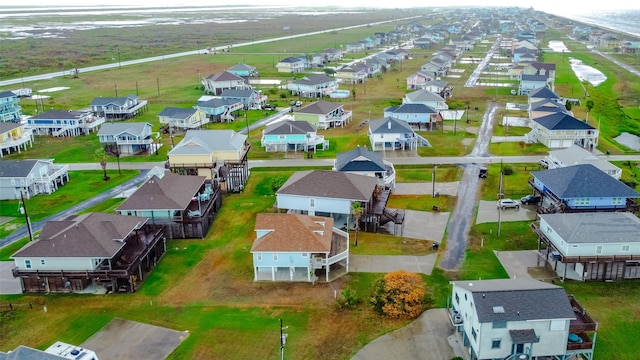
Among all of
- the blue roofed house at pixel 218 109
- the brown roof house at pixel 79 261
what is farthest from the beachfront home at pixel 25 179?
the blue roofed house at pixel 218 109

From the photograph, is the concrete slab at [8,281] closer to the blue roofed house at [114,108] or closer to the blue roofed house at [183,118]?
the blue roofed house at [183,118]

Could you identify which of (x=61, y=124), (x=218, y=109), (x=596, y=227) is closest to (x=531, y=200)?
(x=596, y=227)

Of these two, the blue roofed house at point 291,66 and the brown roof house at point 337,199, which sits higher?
the blue roofed house at point 291,66

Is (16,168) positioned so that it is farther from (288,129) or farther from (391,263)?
(391,263)

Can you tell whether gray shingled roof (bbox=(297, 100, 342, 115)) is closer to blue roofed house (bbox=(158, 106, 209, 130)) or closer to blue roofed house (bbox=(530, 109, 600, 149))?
blue roofed house (bbox=(158, 106, 209, 130))

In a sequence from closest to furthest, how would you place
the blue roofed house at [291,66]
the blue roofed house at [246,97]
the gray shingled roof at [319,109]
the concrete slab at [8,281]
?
the concrete slab at [8,281]
the gray shingled roof at [319,109]
the blue roofed house at [246,97]
the blue roofed house at [291,66]
